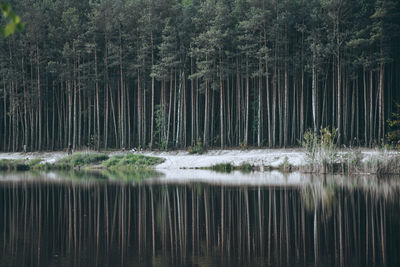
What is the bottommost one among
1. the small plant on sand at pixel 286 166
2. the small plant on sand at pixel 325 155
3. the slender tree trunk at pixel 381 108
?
the small plant on sand at pixel 286 166

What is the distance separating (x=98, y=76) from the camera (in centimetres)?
4731

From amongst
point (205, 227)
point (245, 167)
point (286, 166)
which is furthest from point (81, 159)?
point (205, 227)

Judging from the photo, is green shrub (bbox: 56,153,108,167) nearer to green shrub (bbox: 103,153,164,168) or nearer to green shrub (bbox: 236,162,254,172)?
green shrub (bbox: 103,153,164,168)

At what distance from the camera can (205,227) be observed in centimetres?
1183

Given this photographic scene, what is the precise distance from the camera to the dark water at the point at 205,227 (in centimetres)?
870

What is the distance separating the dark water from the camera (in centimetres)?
870

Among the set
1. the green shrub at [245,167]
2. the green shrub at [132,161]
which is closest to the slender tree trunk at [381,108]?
the green shrub at [245,167]

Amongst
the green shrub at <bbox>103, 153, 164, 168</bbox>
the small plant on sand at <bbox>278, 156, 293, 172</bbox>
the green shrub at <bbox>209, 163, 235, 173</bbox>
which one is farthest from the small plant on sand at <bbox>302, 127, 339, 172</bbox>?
the green shrub at <bbox>103, 153, 164, 168</bbox>

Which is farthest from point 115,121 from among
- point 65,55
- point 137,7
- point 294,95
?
point 294,95

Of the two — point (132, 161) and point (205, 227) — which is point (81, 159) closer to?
point (132, 161)

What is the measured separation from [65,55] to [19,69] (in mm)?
Result: 6739

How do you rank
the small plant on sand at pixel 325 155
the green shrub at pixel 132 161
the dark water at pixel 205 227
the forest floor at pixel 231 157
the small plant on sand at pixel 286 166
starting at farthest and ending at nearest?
1. the green shrub at pixel 132 161
2. the forest floor at pixel 231 157
3. the small plant on sand at pixel 286 166
4. the small plant on sand at pixel 325 155
5. the dark water at pixel 205 227

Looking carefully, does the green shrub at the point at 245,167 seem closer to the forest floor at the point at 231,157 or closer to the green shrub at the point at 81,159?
the forest floor at the point at 231,157

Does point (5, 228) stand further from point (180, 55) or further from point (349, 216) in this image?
point (180, 55)
